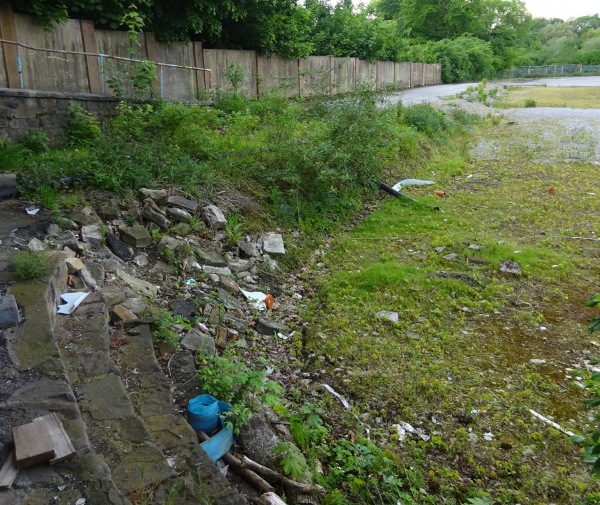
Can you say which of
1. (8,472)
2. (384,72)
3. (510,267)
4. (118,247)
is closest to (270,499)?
(8,472)

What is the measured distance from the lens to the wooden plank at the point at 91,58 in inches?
353

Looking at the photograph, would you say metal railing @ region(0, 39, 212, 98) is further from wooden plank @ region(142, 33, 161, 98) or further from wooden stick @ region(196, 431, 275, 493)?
wooden stick @ region(196, 431, 275, 493)

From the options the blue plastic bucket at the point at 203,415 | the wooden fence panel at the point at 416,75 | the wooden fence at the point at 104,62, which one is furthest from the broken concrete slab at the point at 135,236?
the wooden fence panel at the point at 416,75

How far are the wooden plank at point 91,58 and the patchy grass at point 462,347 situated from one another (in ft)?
18.0

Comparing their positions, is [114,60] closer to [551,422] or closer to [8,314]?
[8,314]

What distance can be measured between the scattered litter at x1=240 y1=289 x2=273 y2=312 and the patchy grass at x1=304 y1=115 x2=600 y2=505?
49 centimetres

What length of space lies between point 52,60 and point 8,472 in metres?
8.10

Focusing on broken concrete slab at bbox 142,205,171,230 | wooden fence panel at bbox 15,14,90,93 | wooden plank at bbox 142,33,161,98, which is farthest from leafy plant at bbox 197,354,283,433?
wooden plank at bbox 142,33,161,98

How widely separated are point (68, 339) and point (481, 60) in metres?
41.7

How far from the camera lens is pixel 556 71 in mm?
50938

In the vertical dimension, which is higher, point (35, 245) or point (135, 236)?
point (35, 245)

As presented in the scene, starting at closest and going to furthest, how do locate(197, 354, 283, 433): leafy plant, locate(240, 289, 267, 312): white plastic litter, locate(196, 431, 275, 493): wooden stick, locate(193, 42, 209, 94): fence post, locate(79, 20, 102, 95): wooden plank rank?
locate(196, 431, 275, 493): wooden stick, locate(197, 354, 283, 433): leafy plant, locate(240, 289, 267, 312): white plastic litter, locate(79, 20, 102, 95): wooden plank, locate(193, 42, 209, 94): fence post

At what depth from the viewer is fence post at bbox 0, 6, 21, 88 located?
299 inches

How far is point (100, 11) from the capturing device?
31.1 ft
